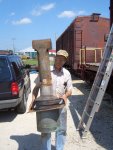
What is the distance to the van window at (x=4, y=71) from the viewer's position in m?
9.12

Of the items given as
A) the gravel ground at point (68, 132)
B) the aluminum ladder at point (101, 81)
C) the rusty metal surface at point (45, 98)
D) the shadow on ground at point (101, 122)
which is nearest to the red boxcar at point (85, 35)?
the shadow on ground at point (101, 122)

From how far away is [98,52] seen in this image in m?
18.8

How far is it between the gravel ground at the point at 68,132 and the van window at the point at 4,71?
1106 millimetres

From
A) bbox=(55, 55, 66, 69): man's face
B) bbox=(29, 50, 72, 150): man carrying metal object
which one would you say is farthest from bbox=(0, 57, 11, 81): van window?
bbox=(55, 55, 66, 69): man's face

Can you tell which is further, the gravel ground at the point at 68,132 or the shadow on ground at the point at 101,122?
the shadow on ground at the point at 101,122

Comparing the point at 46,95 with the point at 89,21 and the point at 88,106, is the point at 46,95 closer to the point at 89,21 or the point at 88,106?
the point at 88,106

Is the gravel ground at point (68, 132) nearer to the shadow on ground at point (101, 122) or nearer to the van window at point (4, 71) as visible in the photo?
the shadow on ground at point (101, 122)

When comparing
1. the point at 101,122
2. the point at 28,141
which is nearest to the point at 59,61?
the point at 28,141

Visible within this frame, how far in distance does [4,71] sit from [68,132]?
262 centimetres

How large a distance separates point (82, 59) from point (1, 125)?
10.2m

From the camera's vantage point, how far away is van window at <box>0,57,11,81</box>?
912 cm

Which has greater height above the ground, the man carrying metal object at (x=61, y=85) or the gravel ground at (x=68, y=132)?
the man carrying metal object at (x=61, y=85)

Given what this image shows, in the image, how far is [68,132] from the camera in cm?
769

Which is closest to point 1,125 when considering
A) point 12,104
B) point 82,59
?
point 12,104
